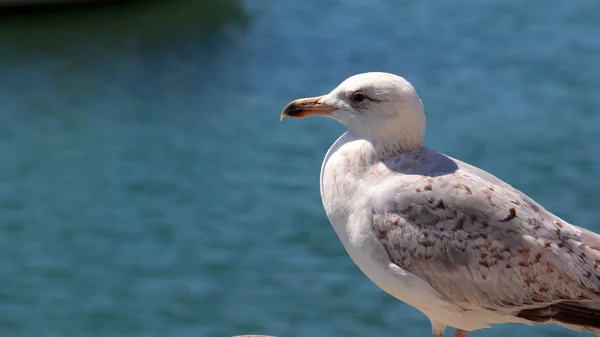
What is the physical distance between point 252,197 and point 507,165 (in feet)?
10.7

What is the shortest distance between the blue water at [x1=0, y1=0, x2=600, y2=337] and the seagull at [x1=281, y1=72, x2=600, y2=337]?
21.3 feet

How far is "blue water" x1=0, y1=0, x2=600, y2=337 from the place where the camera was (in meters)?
12.4

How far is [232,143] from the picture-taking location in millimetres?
14852

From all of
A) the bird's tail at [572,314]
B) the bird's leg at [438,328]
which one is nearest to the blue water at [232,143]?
the bird's leg at [438,328]

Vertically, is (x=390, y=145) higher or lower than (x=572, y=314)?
higher

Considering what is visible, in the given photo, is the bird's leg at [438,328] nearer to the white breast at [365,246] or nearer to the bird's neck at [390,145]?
the white breast at [365,246]

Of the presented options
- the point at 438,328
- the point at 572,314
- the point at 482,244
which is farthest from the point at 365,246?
the point at 572,314

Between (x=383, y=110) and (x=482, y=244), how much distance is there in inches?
32.4

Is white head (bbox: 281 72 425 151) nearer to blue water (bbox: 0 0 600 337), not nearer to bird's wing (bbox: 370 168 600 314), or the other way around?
bird's wing (bbox: 370 168 600 314)

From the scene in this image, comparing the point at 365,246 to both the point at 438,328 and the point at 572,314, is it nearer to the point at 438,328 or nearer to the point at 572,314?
the point at 438,328

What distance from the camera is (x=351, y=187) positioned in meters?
5.32

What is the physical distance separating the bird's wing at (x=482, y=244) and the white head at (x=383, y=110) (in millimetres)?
278

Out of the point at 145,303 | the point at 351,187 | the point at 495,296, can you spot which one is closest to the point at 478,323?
the point at 495,296

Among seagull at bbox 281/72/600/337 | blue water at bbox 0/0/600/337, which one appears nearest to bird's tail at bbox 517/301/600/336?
seagull at bbox 281/72/600/337
